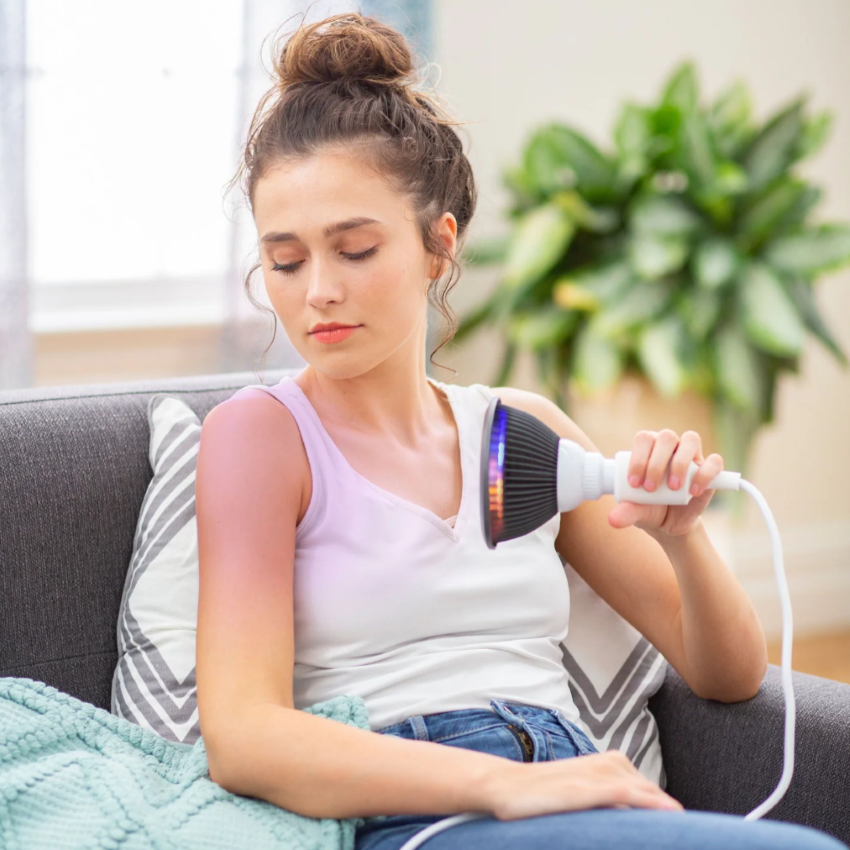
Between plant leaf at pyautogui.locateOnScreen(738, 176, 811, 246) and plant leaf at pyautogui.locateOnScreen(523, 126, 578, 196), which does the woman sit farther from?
plant leaf at pyautogui.locateOnScreen(738, 176, 811, 246)

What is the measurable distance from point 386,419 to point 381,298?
7.4 inches

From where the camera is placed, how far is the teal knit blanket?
3.10ft

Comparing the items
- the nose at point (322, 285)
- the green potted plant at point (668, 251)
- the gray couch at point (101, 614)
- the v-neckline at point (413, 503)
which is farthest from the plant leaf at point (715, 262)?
the nose at point (322, 285)

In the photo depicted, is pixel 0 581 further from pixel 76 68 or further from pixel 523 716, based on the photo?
pixel 76 68

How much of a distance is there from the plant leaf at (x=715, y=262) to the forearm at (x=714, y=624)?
5.15 feet

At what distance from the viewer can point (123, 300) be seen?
8.11 feet

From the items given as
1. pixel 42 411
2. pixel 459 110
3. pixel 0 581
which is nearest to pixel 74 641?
pixel 0 581

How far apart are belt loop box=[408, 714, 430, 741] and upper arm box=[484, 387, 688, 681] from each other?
371 millimetres

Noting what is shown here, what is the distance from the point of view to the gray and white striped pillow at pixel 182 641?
1.23 metres

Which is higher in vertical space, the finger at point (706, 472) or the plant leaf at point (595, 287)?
the plant leaf at point (595, 287)

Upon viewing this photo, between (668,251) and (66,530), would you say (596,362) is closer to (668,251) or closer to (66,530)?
(668,251)

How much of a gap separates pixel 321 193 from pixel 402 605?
449 millimetres

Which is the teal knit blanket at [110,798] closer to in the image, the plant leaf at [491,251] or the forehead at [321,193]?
the forehead at [321,193]

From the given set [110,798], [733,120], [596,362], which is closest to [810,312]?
[733,120]
